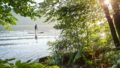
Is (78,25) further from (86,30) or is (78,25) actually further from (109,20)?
(109,20)

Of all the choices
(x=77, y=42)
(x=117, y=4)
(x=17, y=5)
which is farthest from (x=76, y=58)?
(x=17, y=5)

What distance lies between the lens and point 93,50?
1307 centimetres

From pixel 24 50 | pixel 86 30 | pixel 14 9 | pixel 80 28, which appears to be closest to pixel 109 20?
pixel 86 30

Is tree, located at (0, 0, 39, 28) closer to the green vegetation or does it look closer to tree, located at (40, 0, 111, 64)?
the green vegetation

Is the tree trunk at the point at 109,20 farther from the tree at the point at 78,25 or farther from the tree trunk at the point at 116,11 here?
the tree trunk at the point at 116,11

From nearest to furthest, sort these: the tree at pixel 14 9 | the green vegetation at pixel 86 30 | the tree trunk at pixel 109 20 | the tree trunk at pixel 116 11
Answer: the tree at pixel 14 9 → the tree trunk at pixel 116 11 → the tree trunk at pixel 109 20 → the green vegetation at pixel 86 30

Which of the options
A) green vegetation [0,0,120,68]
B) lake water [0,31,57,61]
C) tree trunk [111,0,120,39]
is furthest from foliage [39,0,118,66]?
lake water [0,31,57,61]

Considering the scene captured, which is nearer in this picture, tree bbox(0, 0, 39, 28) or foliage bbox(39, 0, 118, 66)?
tree bbox(0, 0, 39, 28)

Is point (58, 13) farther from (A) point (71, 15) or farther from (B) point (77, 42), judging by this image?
(B) point (77, 42)

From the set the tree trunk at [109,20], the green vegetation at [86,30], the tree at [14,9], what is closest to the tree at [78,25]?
the green vegetation at [86,30]

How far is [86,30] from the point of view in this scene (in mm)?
12789

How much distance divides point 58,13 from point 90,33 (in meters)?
2.34

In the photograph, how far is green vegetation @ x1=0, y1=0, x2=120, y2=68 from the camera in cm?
1120

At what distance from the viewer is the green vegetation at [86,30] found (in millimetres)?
11195
